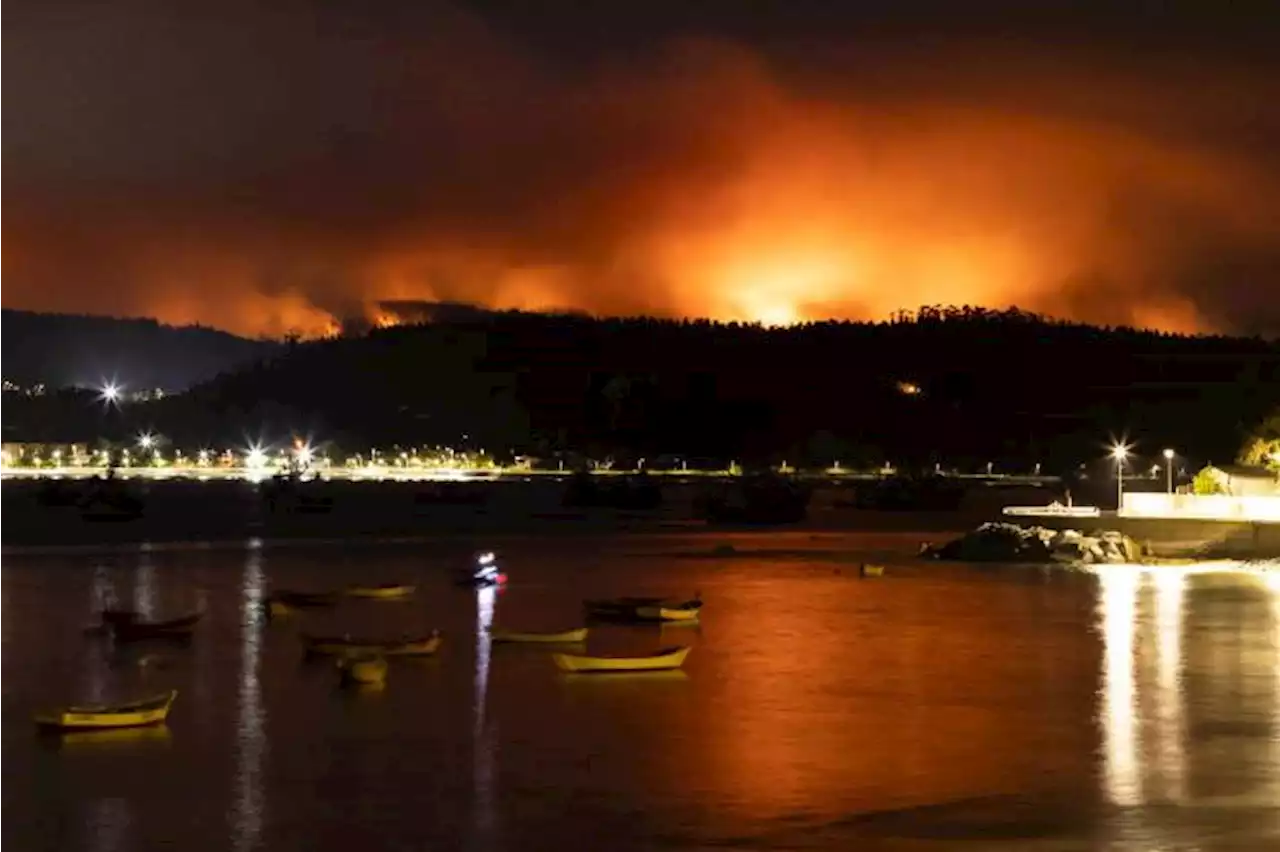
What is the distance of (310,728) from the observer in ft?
82.5

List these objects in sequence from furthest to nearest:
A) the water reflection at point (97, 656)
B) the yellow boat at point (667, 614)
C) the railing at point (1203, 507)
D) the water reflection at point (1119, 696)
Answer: the railing at point (1203, 507) < the yellow boat at point (667, 614) < the water reflection at point (97, 656) < the water reflection at point (1119, 696)

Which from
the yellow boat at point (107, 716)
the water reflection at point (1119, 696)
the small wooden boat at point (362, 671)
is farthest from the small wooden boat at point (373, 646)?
the water reflection at point (1119, 696)

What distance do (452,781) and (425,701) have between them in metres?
6.56

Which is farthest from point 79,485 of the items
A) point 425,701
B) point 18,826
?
point 18,826

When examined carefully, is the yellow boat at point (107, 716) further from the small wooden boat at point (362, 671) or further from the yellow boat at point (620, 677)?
the yellow boat at point (620, 677)

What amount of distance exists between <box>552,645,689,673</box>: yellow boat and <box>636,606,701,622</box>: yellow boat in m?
8.11

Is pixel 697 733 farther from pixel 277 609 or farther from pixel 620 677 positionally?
pixel 277 609

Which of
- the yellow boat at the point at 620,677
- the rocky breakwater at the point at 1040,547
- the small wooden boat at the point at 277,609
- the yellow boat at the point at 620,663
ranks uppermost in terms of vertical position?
the rocky breakwater at the point at 1040,547

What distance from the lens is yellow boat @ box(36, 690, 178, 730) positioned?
78.5ft

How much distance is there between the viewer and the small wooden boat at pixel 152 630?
117 ft

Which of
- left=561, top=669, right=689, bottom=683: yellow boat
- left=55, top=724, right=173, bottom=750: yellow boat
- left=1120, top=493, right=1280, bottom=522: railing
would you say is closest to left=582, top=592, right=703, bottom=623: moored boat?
left=561, top=669, right=689, bottom=683: yellow boat

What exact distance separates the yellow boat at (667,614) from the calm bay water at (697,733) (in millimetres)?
479

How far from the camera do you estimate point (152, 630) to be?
36031mm

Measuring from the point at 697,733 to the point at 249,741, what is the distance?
560 centimetres
